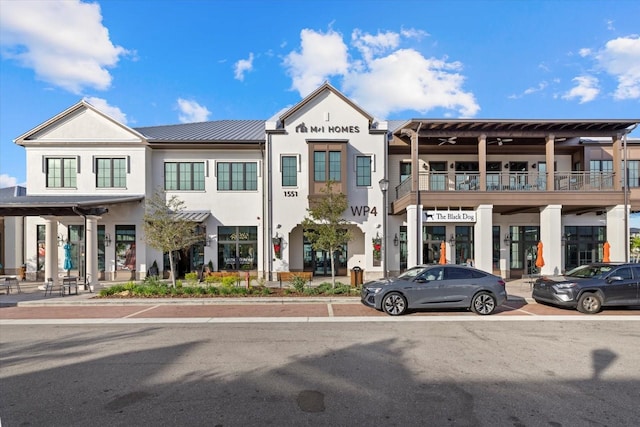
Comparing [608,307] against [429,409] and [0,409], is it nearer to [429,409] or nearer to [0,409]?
[429,409]

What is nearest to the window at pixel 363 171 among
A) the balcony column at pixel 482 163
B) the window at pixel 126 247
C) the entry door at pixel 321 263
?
the entry door at pixel 321 263

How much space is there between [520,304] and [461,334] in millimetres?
5979

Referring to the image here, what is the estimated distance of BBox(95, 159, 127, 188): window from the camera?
20.7 meters

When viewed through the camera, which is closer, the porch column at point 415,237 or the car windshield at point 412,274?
the car windshield at point 412,274

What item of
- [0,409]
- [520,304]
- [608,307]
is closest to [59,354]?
[0,409]

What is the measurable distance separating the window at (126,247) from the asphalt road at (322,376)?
1187cm

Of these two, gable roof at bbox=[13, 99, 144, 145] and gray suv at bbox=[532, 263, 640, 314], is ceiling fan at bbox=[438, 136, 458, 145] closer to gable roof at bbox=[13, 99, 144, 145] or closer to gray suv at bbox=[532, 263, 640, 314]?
gray suv at bbox=[532, 263, 640, 314]

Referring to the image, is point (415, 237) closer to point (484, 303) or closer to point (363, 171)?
point (363, 171)

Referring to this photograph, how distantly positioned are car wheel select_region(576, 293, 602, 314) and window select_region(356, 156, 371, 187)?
39.0 ft

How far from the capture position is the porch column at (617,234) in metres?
18.0

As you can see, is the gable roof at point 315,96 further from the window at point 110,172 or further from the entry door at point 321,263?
the window at point 110,172

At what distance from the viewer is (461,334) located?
8523 mm

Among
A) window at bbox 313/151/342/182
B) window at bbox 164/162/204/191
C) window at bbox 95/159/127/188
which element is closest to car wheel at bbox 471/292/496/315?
window at bbox 313/151/342/182

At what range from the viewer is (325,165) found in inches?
790
